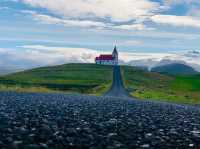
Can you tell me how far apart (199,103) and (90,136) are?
133838mm

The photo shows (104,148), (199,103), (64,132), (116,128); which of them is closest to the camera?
(104,148)

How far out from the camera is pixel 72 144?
57.2 meters

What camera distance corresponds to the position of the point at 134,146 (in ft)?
192

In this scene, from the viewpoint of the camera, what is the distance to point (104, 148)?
55750 mm

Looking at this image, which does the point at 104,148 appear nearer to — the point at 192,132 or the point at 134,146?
the point at 134,146

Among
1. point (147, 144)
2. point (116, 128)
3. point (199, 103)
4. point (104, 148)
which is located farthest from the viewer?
point (199, 103)

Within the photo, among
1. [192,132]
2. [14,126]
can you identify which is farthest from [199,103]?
[14,126]

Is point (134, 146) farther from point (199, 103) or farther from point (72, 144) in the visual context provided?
point (199, 103)

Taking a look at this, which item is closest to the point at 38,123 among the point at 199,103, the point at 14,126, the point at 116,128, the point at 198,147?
the point at 14,126

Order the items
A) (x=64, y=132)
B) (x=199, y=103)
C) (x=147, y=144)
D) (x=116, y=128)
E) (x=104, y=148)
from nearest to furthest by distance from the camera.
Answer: (x=104, y=148)
(x=147, y=144)
(x=64, y=132)
(x=116, y=128)
(x=199, y=103)

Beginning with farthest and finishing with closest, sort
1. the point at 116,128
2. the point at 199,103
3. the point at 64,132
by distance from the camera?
the point at 199,103, the point at 116,128, the point at 64,132

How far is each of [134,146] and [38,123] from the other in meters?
22.3

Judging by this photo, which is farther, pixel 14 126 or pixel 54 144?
pixel 14 126

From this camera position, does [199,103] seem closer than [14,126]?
No
